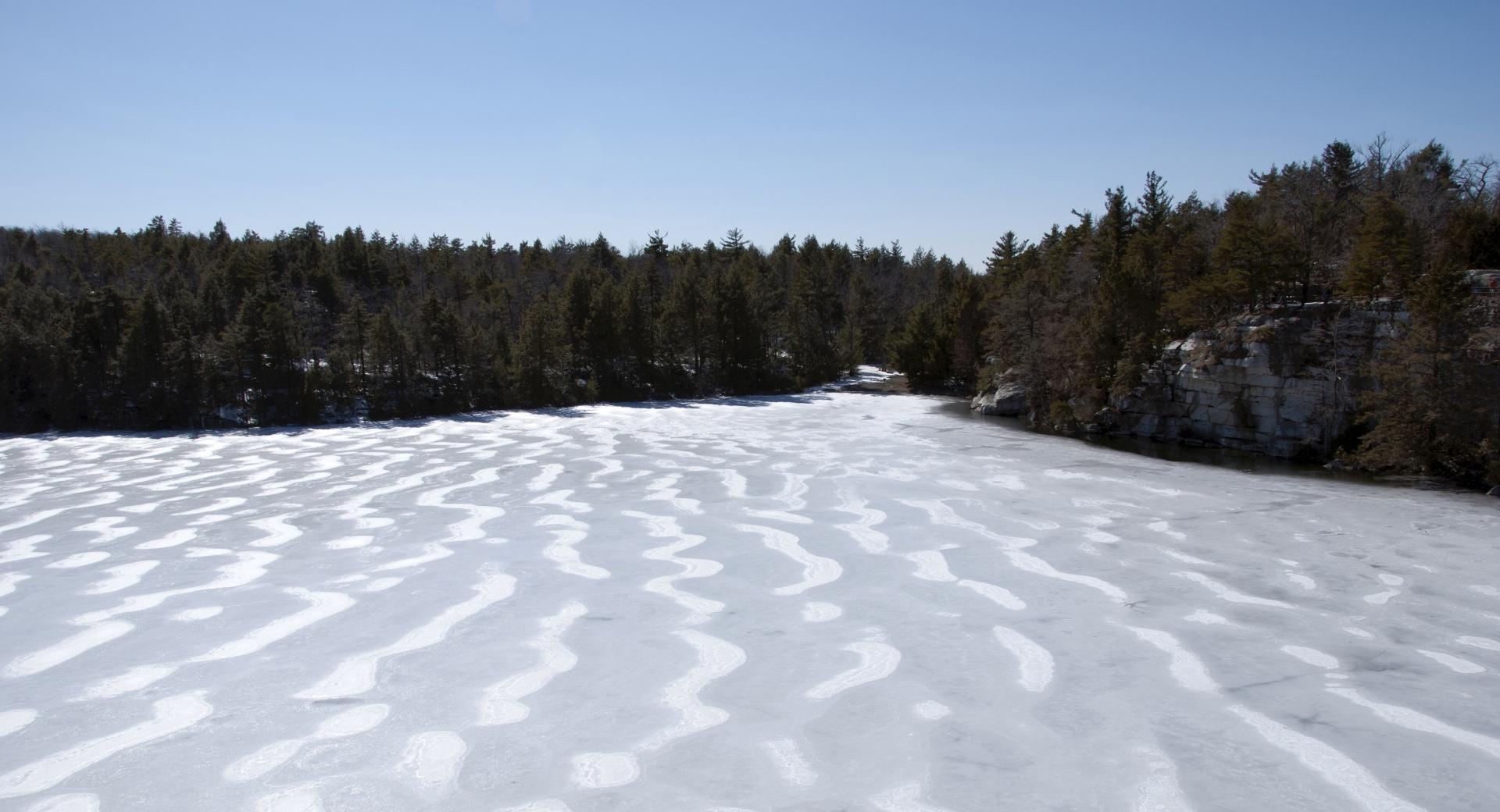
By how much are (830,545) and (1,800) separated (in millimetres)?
8327

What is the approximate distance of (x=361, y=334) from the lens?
4169 centimetres

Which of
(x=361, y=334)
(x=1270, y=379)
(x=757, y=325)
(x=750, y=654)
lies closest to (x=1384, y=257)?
(x=1270, y=379)

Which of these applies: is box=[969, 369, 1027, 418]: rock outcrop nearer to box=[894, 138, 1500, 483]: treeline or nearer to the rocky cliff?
box=[894, 138, 1500, 483]: treeline

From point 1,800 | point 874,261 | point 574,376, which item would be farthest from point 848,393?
point 874,261

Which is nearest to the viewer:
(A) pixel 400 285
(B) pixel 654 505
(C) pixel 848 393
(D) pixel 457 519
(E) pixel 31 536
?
(E) pixel 31 536

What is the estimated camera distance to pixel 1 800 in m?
4.36

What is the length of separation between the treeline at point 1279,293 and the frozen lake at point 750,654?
9.25 metres

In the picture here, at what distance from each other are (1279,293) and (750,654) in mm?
34685

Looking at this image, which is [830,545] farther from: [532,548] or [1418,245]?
[1418,245]

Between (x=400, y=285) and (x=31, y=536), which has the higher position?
(x=400, y=285)

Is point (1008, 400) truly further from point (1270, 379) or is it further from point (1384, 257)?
point (1384, 257)

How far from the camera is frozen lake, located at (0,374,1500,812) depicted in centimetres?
456

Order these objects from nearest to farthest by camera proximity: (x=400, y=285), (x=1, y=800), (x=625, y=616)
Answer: (x=1, y=800), (x=625, y=616), (x=400, y=285)

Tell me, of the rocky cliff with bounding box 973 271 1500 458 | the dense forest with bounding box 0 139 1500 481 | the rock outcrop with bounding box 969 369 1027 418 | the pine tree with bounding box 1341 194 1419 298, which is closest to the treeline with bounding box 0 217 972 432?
the dense forest with bounding box 0 139 1500 481
